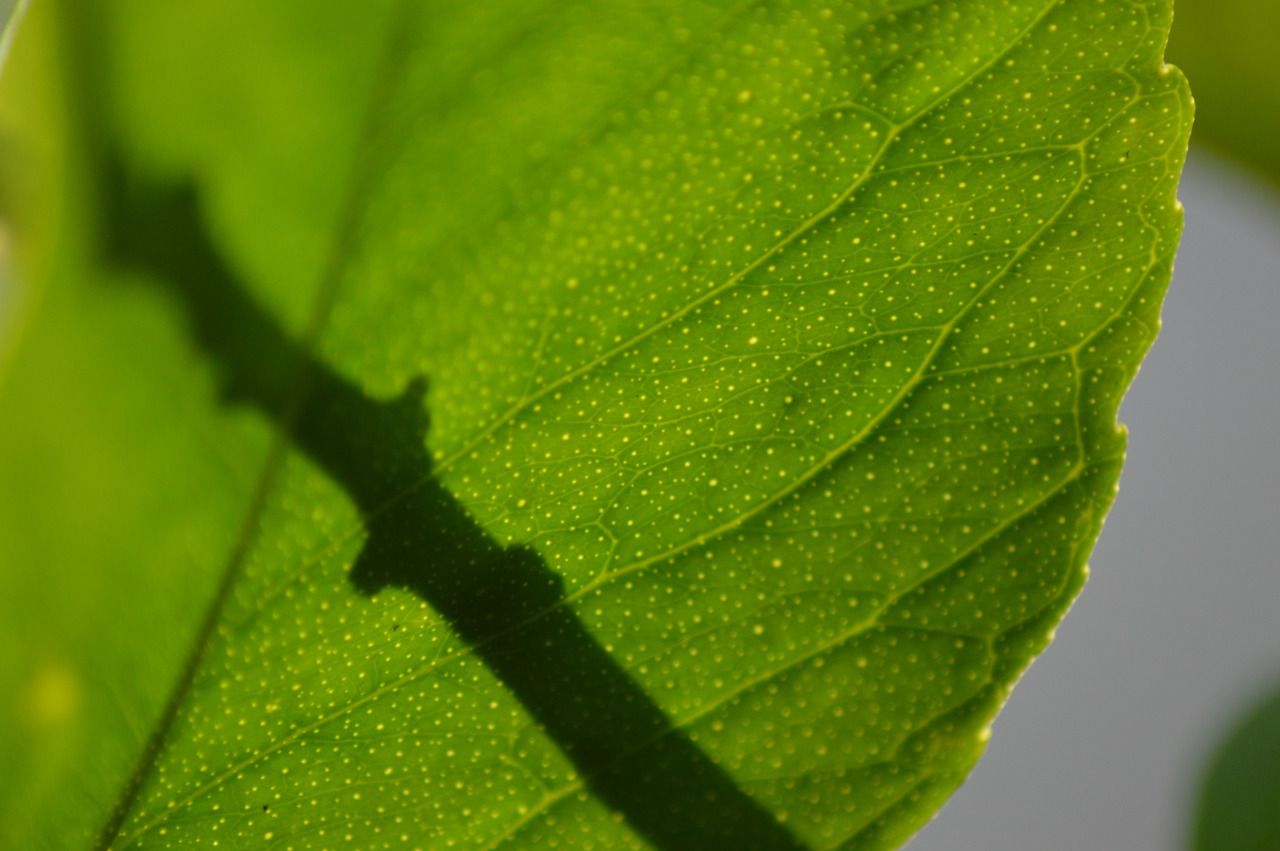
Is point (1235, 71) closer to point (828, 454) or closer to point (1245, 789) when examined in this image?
point (828, 454)

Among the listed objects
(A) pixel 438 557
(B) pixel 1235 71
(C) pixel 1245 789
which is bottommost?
(C) pixel 1245 789

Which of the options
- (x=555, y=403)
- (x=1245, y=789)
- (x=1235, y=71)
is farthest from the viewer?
(x=1245, y=789)

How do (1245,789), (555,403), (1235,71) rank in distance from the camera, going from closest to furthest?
(555,403)
(1235,71)
(1245,789)

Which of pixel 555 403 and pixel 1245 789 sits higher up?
pixel 555 403

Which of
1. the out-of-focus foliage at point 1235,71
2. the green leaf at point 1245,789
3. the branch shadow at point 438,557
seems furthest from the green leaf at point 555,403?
the green leaf at point 1245,789

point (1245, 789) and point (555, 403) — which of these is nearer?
point (555, 403)

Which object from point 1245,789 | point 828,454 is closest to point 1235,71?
point 828,454
